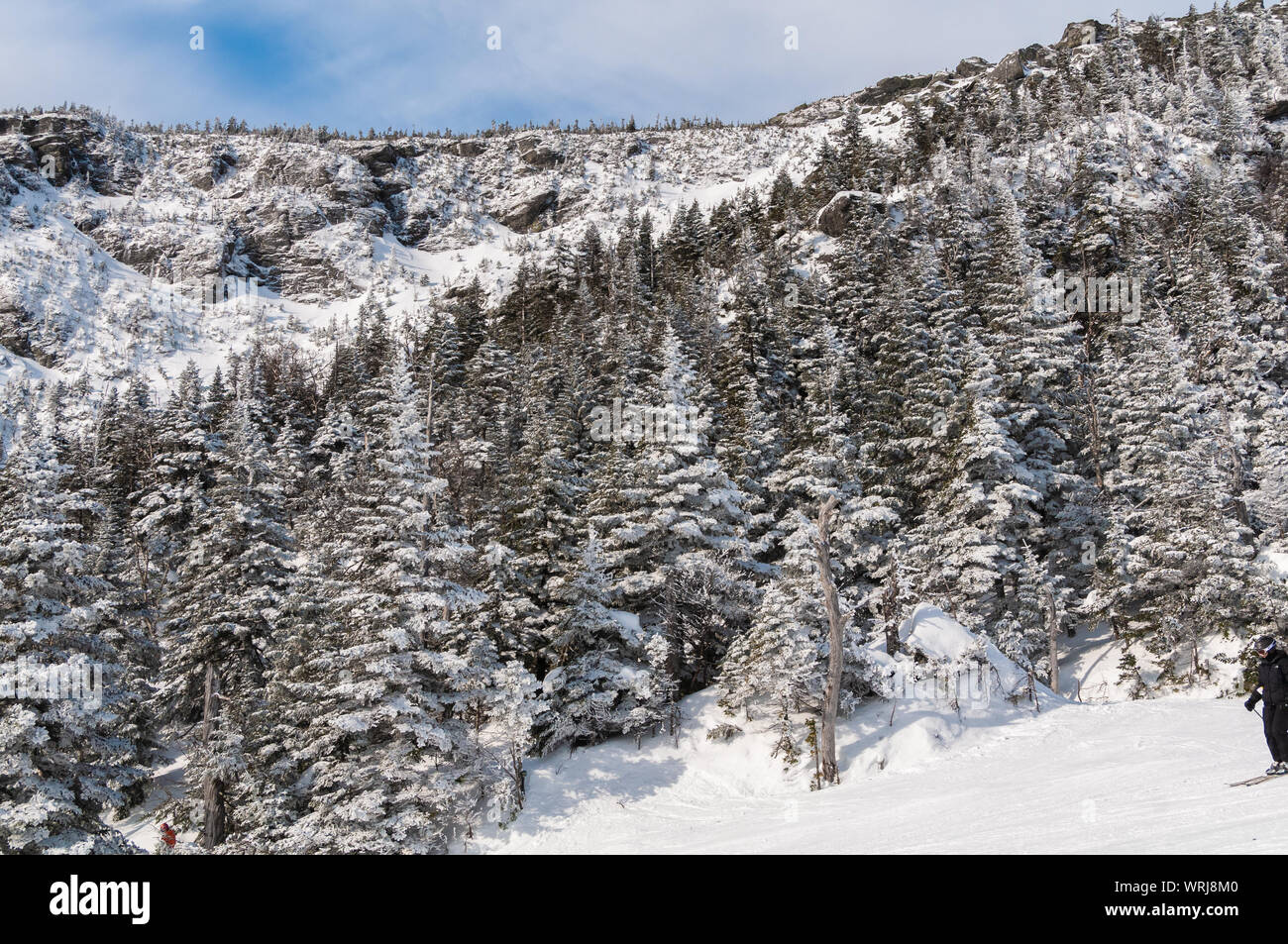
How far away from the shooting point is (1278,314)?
4147 centimetres

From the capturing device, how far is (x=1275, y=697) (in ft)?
32.5

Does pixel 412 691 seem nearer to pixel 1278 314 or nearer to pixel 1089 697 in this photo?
pixel 1089 697

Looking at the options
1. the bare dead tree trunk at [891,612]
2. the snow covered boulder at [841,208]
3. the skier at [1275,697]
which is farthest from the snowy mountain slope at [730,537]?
the skier at [1275,697]

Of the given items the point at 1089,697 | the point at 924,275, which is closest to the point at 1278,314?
the point at 924,275

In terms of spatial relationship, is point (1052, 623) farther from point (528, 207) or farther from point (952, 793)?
point (528, 207)

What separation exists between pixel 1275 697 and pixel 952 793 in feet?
22.3

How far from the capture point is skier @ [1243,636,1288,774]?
9922 millimetres

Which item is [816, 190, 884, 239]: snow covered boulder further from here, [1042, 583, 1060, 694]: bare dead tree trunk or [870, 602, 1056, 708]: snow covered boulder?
[870, 602, 1056, 708]: snow covered boulder

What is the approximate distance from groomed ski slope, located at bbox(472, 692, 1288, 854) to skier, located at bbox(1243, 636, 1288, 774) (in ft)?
1.57

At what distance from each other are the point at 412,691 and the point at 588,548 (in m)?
7.24

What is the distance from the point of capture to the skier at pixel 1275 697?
992cm

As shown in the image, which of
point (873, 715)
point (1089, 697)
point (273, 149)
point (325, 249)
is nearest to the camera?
point (873, 715)

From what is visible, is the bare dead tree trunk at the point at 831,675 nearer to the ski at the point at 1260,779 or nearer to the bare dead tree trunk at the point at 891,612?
the bare dead tree trunk at the point at 891,612

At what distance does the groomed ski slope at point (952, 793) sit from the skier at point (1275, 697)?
0.48 metres
